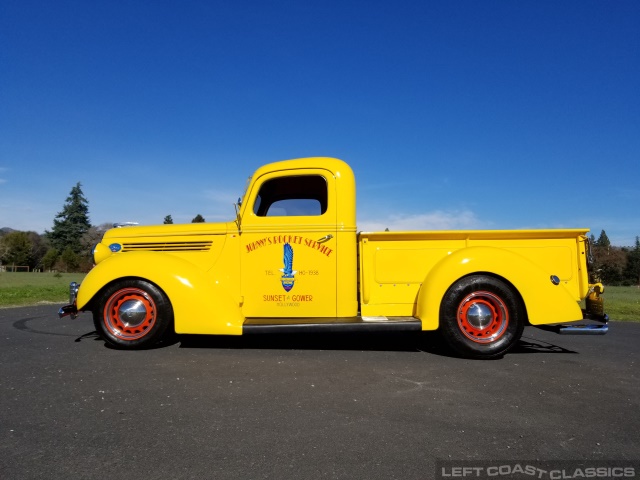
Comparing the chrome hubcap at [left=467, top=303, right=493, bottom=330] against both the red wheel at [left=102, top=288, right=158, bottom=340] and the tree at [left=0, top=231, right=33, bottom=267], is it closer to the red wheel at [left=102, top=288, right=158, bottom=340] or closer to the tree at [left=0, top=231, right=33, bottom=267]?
the red wheel at [left=102, top=288, right=158, bottom=340]

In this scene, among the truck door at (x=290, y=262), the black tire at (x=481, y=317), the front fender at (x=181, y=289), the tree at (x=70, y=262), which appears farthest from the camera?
the tree at (x=70, y=262)

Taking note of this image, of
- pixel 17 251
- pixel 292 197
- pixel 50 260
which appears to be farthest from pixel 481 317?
pixel 17 251

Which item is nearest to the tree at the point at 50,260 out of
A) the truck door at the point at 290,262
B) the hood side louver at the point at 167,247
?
the hood side louver at the point at 167,247

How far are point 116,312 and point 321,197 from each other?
9.29ft

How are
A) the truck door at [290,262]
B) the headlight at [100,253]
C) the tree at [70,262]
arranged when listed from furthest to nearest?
the tree at [70,262] < the headlight at [100,253] < the truck door at [290,262]

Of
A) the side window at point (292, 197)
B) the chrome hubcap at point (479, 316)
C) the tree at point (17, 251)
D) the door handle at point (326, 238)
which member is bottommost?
the chrome hubcap at point (479, 316)

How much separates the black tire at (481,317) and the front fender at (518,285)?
0.28 ft

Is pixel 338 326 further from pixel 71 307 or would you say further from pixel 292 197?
pixel 71 307

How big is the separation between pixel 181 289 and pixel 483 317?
3.42m

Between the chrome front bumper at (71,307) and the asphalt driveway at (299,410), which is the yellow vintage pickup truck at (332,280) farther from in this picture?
the asphalt driveway at (299,410)

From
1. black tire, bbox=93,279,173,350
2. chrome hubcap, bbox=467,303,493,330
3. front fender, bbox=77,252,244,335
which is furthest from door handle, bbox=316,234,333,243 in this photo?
black tire, bbox=93,279,173,350

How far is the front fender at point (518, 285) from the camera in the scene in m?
4.46

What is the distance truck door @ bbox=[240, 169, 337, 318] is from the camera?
15.8 feet

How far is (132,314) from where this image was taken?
4.74 metres
